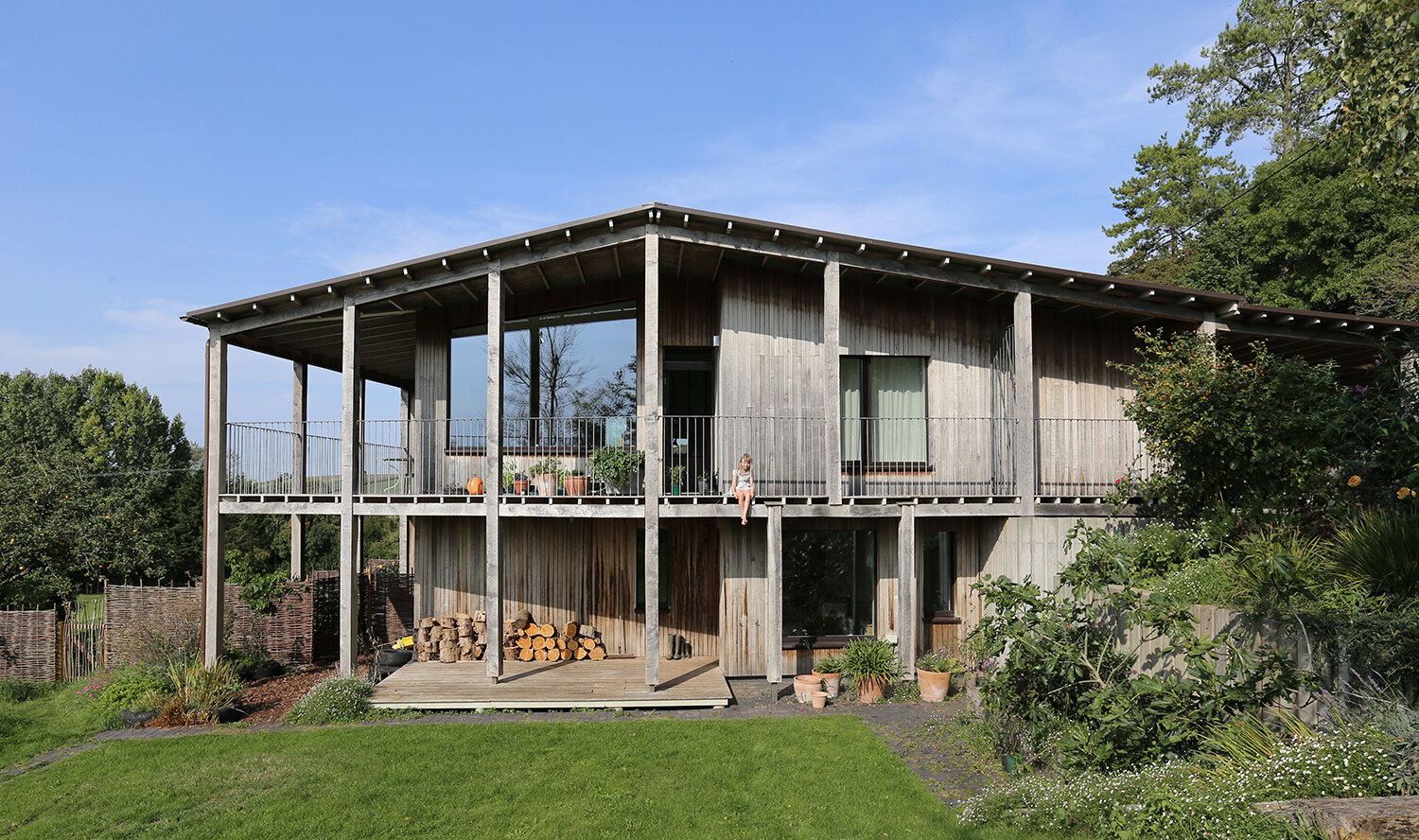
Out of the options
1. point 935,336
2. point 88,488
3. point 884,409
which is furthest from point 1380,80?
point 88,488

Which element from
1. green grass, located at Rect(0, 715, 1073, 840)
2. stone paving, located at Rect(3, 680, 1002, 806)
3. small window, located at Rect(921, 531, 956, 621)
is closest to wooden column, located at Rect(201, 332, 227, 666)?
stone paving, located at Rect(3, 680, 1002, 806)

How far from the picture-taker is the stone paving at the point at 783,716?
29.8ft

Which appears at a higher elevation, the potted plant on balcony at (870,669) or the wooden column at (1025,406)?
the wooden column at (1025,406)

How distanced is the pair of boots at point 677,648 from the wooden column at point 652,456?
1.92m

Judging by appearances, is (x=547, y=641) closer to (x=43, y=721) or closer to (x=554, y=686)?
(x=554, y=686)

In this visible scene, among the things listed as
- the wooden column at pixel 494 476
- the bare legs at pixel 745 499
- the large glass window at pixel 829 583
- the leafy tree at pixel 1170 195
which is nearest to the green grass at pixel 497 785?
the wooden column at pixel 494 476

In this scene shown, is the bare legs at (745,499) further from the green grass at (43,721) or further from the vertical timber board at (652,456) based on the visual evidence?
the green grass at (43,721)

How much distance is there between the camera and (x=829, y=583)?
43.7ft

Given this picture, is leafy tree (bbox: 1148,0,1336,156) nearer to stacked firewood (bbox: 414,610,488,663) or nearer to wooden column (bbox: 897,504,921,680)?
wooden column (bbox: 897,504,921,680)

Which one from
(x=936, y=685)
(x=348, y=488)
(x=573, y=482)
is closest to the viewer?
(x=936, y=685)

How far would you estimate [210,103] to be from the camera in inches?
515

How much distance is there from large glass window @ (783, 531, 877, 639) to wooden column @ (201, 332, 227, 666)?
31.0 ft

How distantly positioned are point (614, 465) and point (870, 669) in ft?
16.4

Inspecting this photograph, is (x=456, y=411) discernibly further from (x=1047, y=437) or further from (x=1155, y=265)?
(x=1155, y=265)
